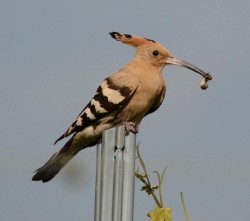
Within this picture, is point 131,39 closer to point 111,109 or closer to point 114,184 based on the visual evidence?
point 111,109

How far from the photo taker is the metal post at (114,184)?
1688 millimetres

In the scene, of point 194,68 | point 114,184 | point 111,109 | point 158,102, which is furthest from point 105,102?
point 114,184

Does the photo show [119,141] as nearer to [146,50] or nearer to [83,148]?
[83,148]

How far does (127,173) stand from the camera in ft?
5.71

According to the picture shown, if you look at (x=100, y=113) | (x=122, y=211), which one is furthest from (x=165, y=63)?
(x=122, y=211)

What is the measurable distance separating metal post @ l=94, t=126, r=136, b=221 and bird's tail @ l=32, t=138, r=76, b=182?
50.2 inches

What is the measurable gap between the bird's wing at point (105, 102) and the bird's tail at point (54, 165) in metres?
0.11

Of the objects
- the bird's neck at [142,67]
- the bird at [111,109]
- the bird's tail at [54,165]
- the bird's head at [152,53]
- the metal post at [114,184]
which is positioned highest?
the bird's head at [152,53]

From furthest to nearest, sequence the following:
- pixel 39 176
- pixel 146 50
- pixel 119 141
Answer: pixel 146 50
pixel 39 176
pixel 119 141

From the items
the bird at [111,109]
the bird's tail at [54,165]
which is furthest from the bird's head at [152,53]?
the bird's tail at [54,165]

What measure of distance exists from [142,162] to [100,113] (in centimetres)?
121

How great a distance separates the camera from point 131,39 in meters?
3.47

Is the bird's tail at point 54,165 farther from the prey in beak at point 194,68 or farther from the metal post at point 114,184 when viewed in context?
the metal post at point 114,184

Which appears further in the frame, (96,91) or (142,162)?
(96,91)
